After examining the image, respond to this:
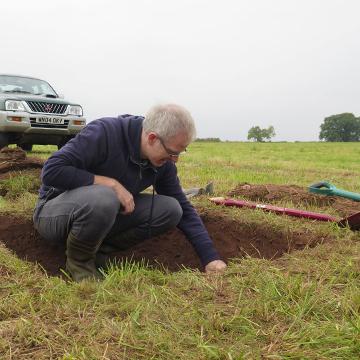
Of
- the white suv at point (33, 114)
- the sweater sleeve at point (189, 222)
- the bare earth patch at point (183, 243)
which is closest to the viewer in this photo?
the sweater sleeve at point (189, 222)

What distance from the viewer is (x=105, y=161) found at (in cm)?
293

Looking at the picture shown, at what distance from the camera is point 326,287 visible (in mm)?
2236

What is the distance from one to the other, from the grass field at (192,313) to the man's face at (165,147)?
660 millimetres

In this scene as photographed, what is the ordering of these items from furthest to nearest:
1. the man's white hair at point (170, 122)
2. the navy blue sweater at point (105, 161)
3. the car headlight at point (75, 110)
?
1. the car headlight at point (75, 110)
2. the navy blue sweater at point (105, 161)
3. the man's white hair at point (170, 122)

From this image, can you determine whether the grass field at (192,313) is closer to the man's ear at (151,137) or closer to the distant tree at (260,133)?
the man's ear at (151,137)

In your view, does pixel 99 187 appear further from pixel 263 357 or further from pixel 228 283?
pixel 263 357

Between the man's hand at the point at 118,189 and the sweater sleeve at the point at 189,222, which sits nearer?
the man's hand at the point at 118,189

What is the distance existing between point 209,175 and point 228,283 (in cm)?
519

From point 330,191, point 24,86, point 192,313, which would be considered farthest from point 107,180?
point 24,86

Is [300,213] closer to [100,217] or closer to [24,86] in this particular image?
[100,217]

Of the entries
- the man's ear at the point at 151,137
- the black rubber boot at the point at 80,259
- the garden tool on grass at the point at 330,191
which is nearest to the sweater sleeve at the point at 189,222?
the man's ear at the point at 151,137

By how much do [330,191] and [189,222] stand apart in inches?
90.6

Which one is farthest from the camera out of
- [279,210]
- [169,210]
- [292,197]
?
[292,197]

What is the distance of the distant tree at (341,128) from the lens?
243 feet
